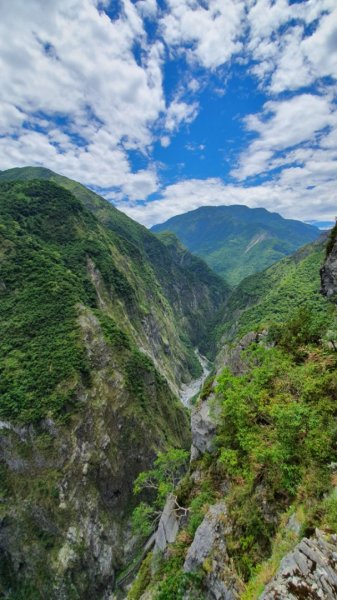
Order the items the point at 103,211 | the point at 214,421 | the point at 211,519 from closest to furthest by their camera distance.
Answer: the point at 211,519
the point at 214,421
the point at 103,211

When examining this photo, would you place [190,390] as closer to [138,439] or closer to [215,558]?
[138,439]

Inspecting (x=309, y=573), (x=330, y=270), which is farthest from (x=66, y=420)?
(x=309, y=573)

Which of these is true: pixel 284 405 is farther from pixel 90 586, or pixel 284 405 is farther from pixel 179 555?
pixel 90 586

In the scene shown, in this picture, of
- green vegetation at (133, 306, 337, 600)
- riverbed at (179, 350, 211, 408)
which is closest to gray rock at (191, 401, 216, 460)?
green vegetation at (133, 306, 337, 600)

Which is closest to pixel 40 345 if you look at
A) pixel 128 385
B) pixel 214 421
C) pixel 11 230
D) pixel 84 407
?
pixel 84 407

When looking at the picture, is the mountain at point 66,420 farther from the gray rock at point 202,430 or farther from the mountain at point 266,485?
the gray rock at point 202,430

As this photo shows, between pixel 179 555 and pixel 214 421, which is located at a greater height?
pixel 214 421

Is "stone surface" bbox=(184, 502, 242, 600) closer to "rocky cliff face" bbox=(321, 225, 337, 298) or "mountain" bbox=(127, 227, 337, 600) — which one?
"mountain" bbox=(127, 227, 337, 600)
